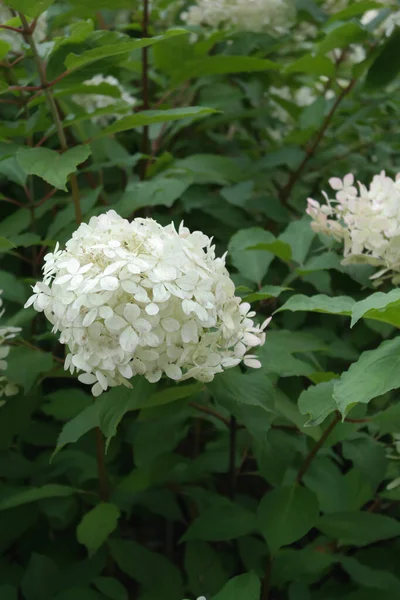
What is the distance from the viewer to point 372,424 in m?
1.55

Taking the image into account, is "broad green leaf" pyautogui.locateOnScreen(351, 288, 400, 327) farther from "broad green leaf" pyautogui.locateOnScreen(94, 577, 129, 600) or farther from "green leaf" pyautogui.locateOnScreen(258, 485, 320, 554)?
"broad green leaf" pyautogui.locateOnScreen(94, 577, 129, 600)

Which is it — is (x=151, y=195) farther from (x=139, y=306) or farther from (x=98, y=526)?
(x=98, y=526)

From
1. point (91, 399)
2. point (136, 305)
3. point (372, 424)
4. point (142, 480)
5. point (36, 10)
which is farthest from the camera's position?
point (91, 399)

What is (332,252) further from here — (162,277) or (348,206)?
(162,277)

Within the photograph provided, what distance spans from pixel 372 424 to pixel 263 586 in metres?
0.50

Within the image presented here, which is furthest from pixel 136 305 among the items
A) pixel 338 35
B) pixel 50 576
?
pixel 338 35

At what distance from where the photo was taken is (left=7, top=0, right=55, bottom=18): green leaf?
1.32 meters

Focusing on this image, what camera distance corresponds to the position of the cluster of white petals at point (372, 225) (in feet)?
4.95

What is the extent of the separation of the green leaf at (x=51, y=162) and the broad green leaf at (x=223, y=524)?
87 centimetres

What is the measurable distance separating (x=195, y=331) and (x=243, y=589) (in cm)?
49

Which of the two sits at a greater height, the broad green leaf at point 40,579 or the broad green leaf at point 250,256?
the broad green leaf at point 250,256

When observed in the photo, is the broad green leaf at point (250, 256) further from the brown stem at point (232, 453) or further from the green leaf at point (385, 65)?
the green leaf at point (385, 65)

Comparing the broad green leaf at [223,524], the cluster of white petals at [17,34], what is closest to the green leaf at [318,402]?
the broad green leaf at [223,524]

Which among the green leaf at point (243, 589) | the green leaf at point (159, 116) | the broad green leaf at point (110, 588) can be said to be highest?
the green leaf at point (159, 116)
